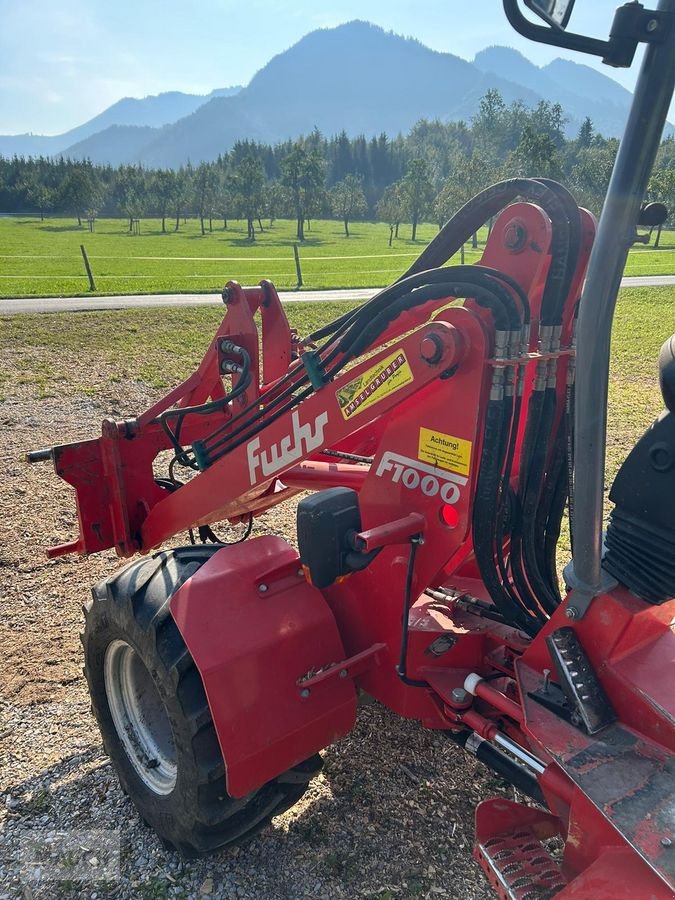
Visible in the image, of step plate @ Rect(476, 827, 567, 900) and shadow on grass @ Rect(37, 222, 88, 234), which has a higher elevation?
step plate @ Rect(476, 827, 567, 900)

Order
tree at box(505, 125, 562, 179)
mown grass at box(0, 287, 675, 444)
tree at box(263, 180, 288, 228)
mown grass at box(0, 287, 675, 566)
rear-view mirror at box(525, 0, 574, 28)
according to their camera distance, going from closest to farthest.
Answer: rear-view mirror at box(525, 0, 574, 28)
mown grass at box(0, 287, 675, 566)
mown grass at box(0, 287, 675, 444)
tree at box(505, 125, 562, 179)
tree at box(263, 180, 288, 228)

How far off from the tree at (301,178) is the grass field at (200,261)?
2.82 meters

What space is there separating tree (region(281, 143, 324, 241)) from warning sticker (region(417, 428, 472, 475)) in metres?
54.5

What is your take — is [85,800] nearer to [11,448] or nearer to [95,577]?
[95,577]

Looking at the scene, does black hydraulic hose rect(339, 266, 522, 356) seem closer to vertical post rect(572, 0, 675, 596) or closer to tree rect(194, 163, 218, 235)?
vertical post rect(572, 0, 675, 596)

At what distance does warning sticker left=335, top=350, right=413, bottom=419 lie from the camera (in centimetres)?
228

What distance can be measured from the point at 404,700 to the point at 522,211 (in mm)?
1764

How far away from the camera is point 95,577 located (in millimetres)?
4773

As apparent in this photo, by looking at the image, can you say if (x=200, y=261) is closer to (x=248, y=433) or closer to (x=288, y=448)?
(x=248, y=433)

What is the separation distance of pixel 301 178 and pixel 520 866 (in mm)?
57924

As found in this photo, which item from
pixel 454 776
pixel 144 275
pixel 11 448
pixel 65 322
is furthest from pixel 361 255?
pixel 454 776

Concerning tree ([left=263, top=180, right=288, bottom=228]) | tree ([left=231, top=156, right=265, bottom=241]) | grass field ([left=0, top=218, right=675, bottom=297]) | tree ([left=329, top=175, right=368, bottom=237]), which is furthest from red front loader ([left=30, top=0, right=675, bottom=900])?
tree ([left=329, top=175, right=368, bottom=237])

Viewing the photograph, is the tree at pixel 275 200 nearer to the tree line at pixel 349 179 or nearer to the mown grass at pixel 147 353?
the tree line at pixel 349 179

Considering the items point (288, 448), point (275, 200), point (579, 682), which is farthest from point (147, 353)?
point (275, 200)
